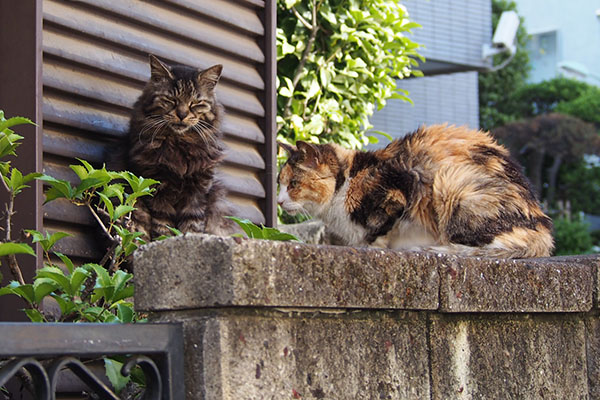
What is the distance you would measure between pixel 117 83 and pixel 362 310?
2.14 m

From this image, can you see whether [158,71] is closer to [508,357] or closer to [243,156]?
[243,156]

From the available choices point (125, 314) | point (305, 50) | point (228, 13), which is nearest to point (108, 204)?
point (125, 314)

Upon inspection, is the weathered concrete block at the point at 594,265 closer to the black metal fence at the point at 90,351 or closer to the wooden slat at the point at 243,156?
the black metal fence at the point at 90,351

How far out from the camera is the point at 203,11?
4.05 meters

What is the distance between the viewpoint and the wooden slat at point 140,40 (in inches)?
129

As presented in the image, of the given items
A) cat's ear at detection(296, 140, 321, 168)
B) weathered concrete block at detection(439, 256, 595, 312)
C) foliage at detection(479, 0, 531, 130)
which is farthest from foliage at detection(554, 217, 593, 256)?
weathered concrete block at detection(439, 256, 595, 312)

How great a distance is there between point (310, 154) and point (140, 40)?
103 centimetres

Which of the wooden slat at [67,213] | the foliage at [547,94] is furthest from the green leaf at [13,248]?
the foliage at [547,94]

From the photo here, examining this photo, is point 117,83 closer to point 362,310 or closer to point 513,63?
point 362,310

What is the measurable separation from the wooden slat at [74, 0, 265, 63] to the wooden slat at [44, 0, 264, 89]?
0.15 feet

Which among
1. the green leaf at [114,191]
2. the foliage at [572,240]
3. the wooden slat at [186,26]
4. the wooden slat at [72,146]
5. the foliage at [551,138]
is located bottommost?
the green leaf at [114,191]

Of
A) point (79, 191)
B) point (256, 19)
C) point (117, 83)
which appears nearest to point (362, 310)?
point (79, 191)

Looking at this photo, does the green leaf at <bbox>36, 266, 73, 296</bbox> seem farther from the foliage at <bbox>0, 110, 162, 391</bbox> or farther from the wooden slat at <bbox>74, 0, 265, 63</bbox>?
the wooden slat at <bbox>74, 0, 265, 63</bbox>

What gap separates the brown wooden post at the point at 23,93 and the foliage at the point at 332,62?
2.96 metres
